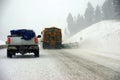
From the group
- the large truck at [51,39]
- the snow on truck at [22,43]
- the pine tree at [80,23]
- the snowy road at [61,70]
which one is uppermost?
the pine tree at [80,23]

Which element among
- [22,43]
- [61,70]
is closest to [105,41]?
[22,43]

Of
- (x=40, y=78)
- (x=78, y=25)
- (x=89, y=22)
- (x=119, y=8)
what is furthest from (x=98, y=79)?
(x=78, y=25)

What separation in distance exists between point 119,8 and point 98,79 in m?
95.0

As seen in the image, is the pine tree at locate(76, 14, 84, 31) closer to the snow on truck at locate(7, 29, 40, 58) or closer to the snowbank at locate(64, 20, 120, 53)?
the snowbank at locate(64, 20, 120, 53)

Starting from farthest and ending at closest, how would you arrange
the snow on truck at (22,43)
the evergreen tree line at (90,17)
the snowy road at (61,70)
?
the evergreen tree line at (90,17) < the snow on truck at (22,43) < the snowy road at (61,70)

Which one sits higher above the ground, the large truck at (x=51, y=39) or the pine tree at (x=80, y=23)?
the pine tree at (x=80, y=23)

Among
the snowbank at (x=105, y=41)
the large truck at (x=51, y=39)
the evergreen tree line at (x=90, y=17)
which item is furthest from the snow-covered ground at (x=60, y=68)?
the evergreen tree line at (x=90, y=17)

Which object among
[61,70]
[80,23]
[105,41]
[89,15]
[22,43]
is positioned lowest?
[61,70]

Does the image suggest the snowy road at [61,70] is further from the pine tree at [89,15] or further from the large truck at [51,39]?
the pine tree at [89,15]

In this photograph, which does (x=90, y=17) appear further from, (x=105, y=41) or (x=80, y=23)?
(x=105, y=41)

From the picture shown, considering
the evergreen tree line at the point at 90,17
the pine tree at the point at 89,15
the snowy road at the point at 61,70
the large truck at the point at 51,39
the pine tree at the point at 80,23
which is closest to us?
the snowy road at the point at 61,70

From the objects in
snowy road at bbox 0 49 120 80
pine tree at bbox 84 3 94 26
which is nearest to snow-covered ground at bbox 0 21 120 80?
snowy road at bbox 0 49 120 80

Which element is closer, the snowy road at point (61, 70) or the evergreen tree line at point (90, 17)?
the snowy road at point (61, 70)

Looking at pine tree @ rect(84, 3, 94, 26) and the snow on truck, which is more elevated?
pine tree @ rect(84, 3, 94, 26)
